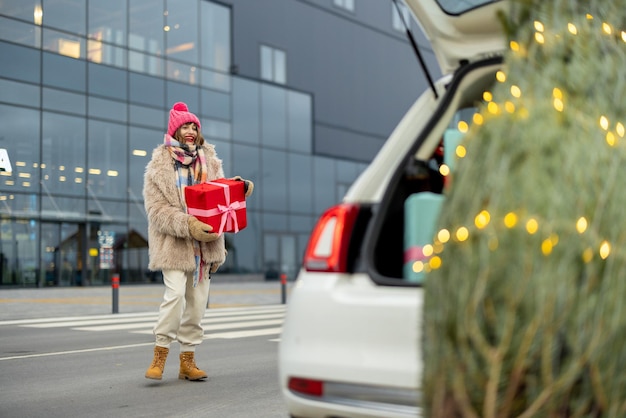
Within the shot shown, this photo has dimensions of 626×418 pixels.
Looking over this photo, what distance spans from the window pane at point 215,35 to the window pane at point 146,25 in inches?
78.5

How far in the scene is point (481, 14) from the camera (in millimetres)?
3332

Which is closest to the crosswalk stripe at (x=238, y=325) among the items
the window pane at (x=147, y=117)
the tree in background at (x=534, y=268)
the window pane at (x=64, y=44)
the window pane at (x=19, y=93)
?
the tree in background at (x=534, y=268)

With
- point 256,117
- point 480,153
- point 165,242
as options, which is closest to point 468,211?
point 480,153

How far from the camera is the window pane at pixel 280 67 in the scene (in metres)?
34.9

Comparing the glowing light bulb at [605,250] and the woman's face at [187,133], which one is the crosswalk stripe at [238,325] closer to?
the woman's face at [187,133]

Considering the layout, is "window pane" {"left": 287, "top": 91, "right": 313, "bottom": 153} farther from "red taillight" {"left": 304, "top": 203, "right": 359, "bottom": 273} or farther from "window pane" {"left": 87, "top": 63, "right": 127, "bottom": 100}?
"red taillight" {"left": 304, "top": 203, "right": 359, "bottom": 273}

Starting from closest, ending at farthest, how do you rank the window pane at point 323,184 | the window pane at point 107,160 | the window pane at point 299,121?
the window pane at point 107,160 < the window pane at point 299,121 < the window pane at point 323,184

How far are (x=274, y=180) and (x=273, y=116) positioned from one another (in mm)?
2699

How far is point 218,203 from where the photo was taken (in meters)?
5.97

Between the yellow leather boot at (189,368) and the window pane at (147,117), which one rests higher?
the window pane at (147,117)

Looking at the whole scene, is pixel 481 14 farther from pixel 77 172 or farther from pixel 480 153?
pixel 77 172

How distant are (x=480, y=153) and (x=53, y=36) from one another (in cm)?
2677

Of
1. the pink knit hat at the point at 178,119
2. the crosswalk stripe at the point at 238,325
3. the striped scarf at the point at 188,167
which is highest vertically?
the pink knit hat at the point at 178,119

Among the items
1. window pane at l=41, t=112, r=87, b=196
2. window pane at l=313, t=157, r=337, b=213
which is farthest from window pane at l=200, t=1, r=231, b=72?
window pane at l=313, t=157, r=337, b=213
